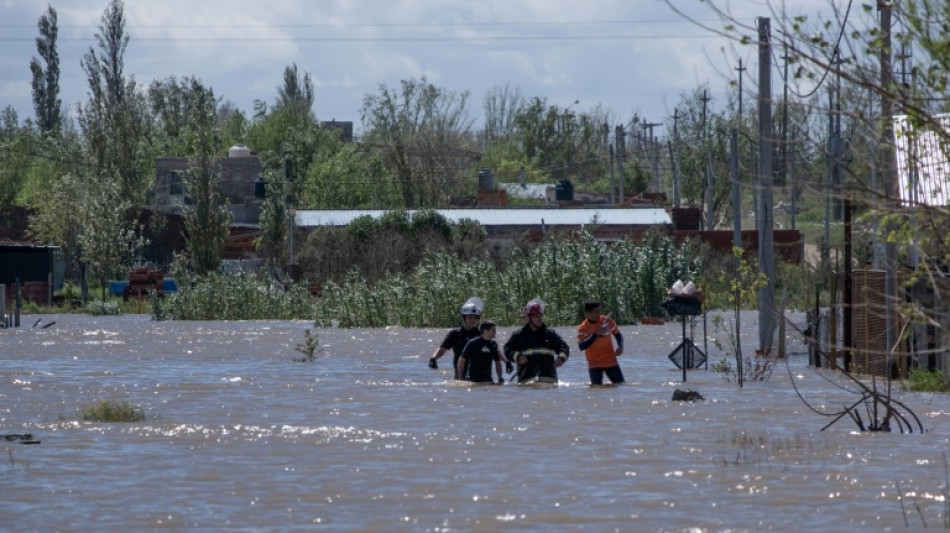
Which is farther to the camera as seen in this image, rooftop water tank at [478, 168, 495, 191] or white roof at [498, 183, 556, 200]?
white roof at [498, 183, 556, 200]

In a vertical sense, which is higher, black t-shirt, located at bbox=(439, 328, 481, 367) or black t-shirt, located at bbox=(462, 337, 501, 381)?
black t-shirt, located at bbox=(439, 328, 481, 367)

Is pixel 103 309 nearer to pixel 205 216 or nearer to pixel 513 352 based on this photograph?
pixel 205 216

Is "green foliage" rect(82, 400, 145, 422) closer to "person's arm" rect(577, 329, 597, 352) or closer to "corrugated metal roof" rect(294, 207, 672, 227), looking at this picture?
"person's arm" rect(577, 329, 597, 352)

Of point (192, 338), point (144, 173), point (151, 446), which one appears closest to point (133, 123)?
point (144, 173)

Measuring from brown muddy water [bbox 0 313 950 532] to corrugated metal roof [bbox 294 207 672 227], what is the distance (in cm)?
3774

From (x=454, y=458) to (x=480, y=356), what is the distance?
596cm

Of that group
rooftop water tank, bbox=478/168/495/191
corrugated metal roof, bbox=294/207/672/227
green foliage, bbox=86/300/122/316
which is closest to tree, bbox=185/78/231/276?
corrugated metal roof, bbox=294/207/672/227

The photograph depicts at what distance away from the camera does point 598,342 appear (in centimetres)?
2044

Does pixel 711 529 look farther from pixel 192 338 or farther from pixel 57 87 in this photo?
pixel 57 87

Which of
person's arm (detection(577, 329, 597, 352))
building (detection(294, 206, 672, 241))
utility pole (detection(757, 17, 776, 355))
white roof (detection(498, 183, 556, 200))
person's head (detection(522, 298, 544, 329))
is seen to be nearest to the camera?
person's head (detection(522, 298, 544, 329))

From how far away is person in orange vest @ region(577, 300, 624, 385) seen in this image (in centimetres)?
1988

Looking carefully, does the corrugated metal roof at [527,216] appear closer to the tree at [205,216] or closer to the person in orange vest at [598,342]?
the tree at [205,216]

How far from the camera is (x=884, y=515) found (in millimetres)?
11078

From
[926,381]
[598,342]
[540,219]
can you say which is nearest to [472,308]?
[598,342]
